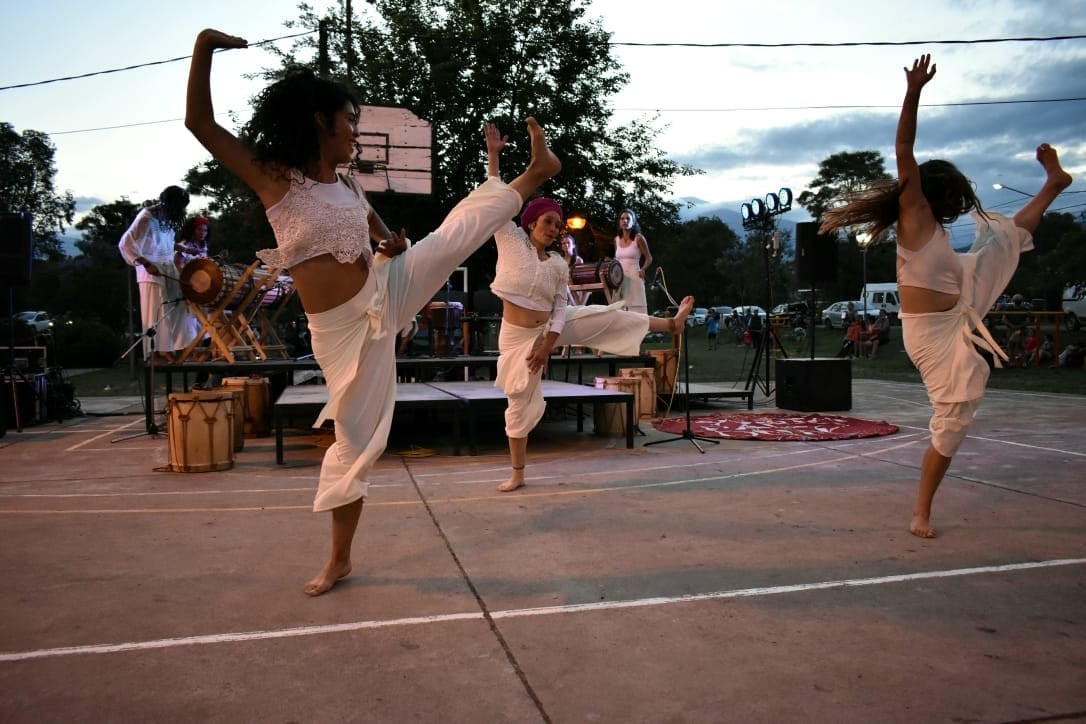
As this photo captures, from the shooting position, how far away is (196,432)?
646 cm

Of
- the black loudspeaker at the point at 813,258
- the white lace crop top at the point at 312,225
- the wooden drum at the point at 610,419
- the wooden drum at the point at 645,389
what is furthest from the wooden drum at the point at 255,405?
the black loudspeaker at the point at 813,258

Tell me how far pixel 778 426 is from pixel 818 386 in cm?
197

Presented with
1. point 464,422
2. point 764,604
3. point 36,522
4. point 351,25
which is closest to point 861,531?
point 764,604

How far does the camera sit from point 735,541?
4023 mm

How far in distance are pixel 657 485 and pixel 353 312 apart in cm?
299

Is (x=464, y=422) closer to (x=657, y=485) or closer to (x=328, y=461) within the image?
(x=657, y=485)

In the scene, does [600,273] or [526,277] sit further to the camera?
[600,273]

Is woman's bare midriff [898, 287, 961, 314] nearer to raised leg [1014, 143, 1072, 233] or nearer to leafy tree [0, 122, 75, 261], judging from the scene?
raised leg [1014, 143, 1072, 233]

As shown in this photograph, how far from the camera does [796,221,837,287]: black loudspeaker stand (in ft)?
37.7

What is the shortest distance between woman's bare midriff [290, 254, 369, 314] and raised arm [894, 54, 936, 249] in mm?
2666

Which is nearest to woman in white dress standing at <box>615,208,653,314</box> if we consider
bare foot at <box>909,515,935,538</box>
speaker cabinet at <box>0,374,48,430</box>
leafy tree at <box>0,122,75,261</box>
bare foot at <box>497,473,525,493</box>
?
bare foot at <box>497,473,525,493</box>

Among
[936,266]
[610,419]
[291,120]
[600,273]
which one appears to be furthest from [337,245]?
[600,273]

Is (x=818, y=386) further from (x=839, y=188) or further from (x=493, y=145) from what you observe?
(x=839, y=188)

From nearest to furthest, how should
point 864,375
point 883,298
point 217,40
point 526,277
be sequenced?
1. point 217,40
2. point 526,277
3. point 864,375
4. point 883,298
